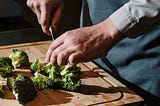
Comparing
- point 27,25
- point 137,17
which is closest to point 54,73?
point 137,17

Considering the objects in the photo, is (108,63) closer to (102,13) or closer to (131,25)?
(102,13)

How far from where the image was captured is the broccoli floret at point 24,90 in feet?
3.19

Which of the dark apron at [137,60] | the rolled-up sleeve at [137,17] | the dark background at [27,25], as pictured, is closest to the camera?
the rolled-up sleeve at [137,17]

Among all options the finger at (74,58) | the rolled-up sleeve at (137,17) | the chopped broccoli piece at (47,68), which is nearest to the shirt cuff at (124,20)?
the rolled-up sleeve at (137,17)

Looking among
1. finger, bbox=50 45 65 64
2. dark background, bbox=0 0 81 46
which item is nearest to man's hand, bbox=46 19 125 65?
finger, bbox=50 45 65 64

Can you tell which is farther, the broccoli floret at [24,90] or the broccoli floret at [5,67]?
the broccoli floret at [5,67]

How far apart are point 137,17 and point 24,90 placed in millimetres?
374

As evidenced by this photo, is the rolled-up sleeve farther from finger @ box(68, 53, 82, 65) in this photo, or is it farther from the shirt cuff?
finger @ box(68, 53, 82, 65)

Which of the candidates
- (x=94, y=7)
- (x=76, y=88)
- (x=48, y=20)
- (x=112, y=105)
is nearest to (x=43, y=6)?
(x=48, y=20)

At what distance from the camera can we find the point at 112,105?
100 centimetres

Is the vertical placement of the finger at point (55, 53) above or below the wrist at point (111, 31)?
below

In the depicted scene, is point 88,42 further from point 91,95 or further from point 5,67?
point 5,67

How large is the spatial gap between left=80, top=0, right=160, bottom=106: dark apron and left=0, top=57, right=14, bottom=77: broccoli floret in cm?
34

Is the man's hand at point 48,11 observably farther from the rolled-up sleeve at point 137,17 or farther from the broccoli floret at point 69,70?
the rolled-up sleeve at point 137,17
